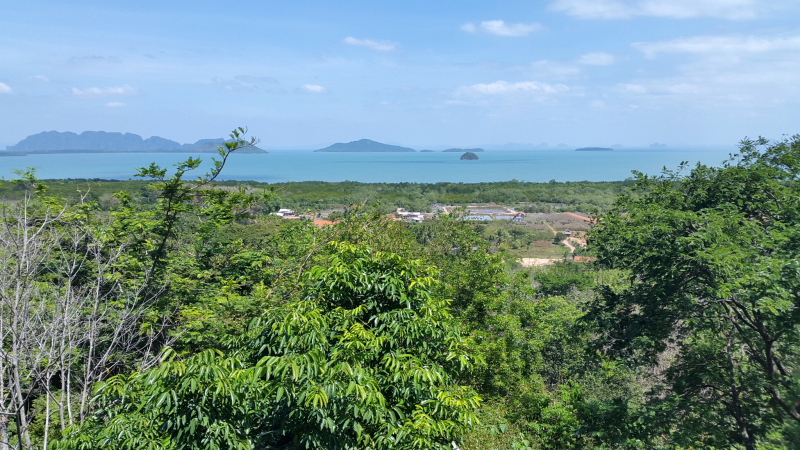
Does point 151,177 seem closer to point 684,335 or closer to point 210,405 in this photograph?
point 210,405

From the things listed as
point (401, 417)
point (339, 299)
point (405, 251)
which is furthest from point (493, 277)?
point (401, 417)

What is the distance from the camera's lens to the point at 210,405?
9.37ft

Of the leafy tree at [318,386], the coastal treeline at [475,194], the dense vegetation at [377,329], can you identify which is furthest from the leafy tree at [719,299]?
the coastal treeline at [475,194]

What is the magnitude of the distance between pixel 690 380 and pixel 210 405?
7.05 m

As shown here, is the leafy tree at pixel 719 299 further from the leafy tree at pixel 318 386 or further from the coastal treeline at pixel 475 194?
the coastal treeline at pixel 475 194

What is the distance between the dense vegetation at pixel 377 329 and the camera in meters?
3.04

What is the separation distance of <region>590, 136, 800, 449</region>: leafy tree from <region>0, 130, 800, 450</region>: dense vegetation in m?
0.04

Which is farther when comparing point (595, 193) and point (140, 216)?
point (595, 193)

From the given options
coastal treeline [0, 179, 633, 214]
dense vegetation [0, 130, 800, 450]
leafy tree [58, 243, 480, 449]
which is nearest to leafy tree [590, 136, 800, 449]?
dense vegetation [0, 130, 800, 450]

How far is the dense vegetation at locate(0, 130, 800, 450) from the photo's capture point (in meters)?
3.04

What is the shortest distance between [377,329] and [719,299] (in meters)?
5.30

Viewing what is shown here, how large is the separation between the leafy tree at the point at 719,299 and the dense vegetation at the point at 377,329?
0.04 metres

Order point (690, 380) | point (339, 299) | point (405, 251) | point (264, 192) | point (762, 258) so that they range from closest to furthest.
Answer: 1. point (339, 299)
2. point (762, 258)
3. point (690, 380)
4. point (264, 192)
5. point (405, 251)

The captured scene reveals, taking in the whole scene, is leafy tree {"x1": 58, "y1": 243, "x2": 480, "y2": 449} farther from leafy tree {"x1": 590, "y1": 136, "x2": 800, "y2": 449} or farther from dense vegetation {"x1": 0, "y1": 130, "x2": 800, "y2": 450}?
leafy tree {"x1": 590, "y1": 136, "x2": 800, "y2": 449}
